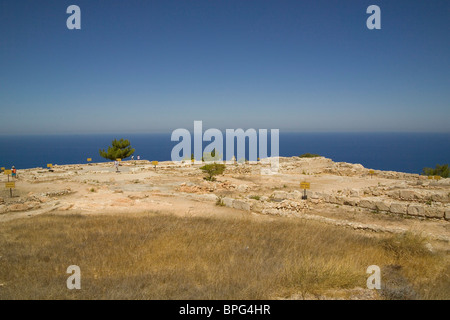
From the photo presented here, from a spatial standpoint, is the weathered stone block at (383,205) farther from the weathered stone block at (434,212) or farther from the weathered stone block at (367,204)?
the weathered stone block at (434,212)

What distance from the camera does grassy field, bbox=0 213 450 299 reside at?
4.47 m

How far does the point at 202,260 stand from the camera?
623cm

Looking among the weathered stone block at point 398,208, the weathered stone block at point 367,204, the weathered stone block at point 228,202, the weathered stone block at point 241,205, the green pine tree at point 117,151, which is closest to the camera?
the weathered stone block at point 398,208

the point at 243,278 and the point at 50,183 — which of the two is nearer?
the point at 243,278

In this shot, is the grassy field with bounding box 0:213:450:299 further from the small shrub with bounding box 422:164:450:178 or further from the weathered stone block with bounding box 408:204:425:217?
the small shrub with bounding box 422:164:450:178

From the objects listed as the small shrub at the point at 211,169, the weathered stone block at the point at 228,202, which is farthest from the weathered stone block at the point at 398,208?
the small shrub at the point at 211,169

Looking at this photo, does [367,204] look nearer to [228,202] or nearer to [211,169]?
[228,202]

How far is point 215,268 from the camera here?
556cm

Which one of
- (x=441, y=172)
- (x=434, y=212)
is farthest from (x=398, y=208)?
(x=441, y=172)

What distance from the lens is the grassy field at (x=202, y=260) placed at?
14.7 feet

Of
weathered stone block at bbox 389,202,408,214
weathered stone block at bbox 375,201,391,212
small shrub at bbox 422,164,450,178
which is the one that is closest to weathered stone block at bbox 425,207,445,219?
weathered stone block at bbox 389,202,408,214
